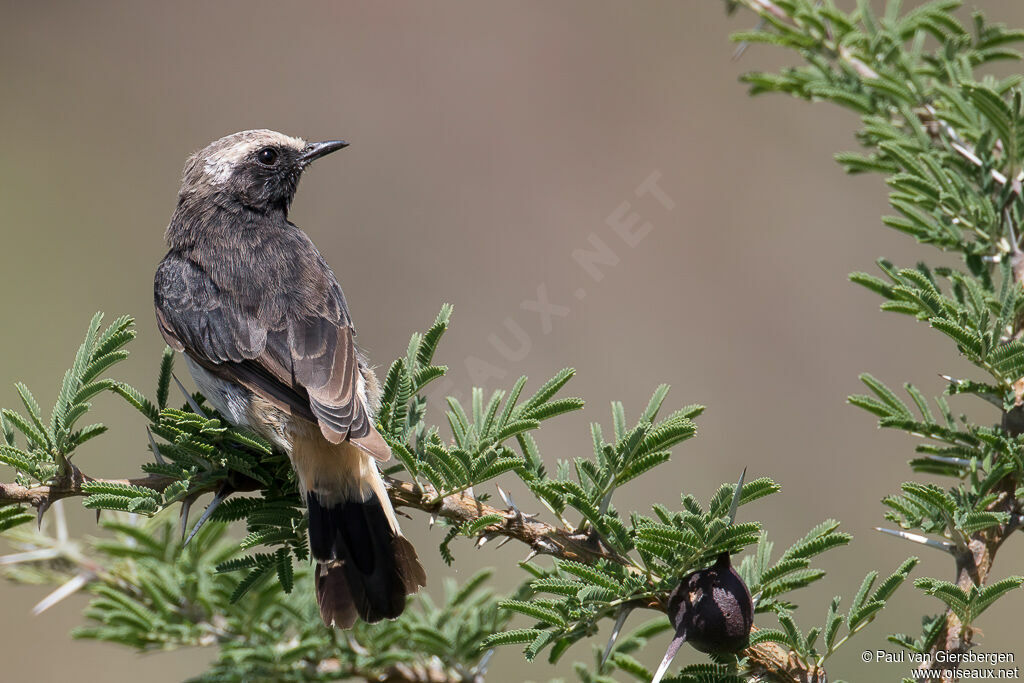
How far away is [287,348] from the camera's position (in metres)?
3.87

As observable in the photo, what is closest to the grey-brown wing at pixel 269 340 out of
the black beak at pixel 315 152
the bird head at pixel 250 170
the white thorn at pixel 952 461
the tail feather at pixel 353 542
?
the tail feather at pixel 353 542

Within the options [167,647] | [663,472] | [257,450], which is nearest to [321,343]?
[257,450]

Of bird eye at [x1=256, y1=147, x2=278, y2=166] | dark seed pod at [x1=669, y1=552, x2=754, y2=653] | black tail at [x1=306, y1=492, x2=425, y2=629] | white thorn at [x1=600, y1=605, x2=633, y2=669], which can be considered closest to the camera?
dark seed pod at [x1=669, y1=552, x2=754, y2=653]

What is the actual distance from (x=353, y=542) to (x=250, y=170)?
2.60 m

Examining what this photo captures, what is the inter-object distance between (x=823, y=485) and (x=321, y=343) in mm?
4626

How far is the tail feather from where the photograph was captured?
2963mm

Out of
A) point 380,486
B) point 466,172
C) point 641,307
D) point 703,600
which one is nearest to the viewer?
point 703,600

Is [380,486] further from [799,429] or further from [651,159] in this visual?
[651,159]

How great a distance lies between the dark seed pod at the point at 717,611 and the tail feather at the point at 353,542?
1062mm

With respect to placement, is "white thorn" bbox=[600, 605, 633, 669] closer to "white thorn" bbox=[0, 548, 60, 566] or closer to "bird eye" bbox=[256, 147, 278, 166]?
"white thorn" bbox=[0, 548, 60, 566]

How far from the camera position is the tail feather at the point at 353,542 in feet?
9.72

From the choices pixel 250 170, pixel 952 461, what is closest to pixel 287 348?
pixel 250 170

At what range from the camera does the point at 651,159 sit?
28.7ft

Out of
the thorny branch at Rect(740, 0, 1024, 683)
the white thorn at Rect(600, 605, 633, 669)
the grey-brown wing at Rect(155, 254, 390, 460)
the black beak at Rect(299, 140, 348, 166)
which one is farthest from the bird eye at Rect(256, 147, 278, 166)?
the white thorn at Rect(600, 605, 633, 669)
